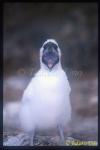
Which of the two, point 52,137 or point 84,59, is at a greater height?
point 84,59

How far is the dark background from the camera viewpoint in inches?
219

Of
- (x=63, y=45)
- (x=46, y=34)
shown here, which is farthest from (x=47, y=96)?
(x=46, y=34)

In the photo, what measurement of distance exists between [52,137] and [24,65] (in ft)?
3.30

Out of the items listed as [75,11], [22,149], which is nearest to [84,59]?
[75,11]

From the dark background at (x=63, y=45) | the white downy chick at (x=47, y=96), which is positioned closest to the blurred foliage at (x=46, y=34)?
the dark background at (x=63, y=45)

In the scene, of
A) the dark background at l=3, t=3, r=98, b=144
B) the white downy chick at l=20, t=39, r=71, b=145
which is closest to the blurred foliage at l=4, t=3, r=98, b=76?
the dark background at l=3, t=3, r=98, b=144

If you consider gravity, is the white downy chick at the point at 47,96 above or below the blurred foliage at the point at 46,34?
below

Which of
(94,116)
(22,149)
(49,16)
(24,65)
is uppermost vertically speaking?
(49,16)

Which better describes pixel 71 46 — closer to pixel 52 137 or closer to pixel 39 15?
pixel 39 15

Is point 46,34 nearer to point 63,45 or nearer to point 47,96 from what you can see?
point 63,45

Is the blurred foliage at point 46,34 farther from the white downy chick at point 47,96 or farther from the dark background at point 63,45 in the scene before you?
the white downy chick at point 47,96

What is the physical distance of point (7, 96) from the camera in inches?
220

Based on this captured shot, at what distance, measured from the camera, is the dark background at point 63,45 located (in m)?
5.55

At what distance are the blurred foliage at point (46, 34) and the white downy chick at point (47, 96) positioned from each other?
0.10 meters
